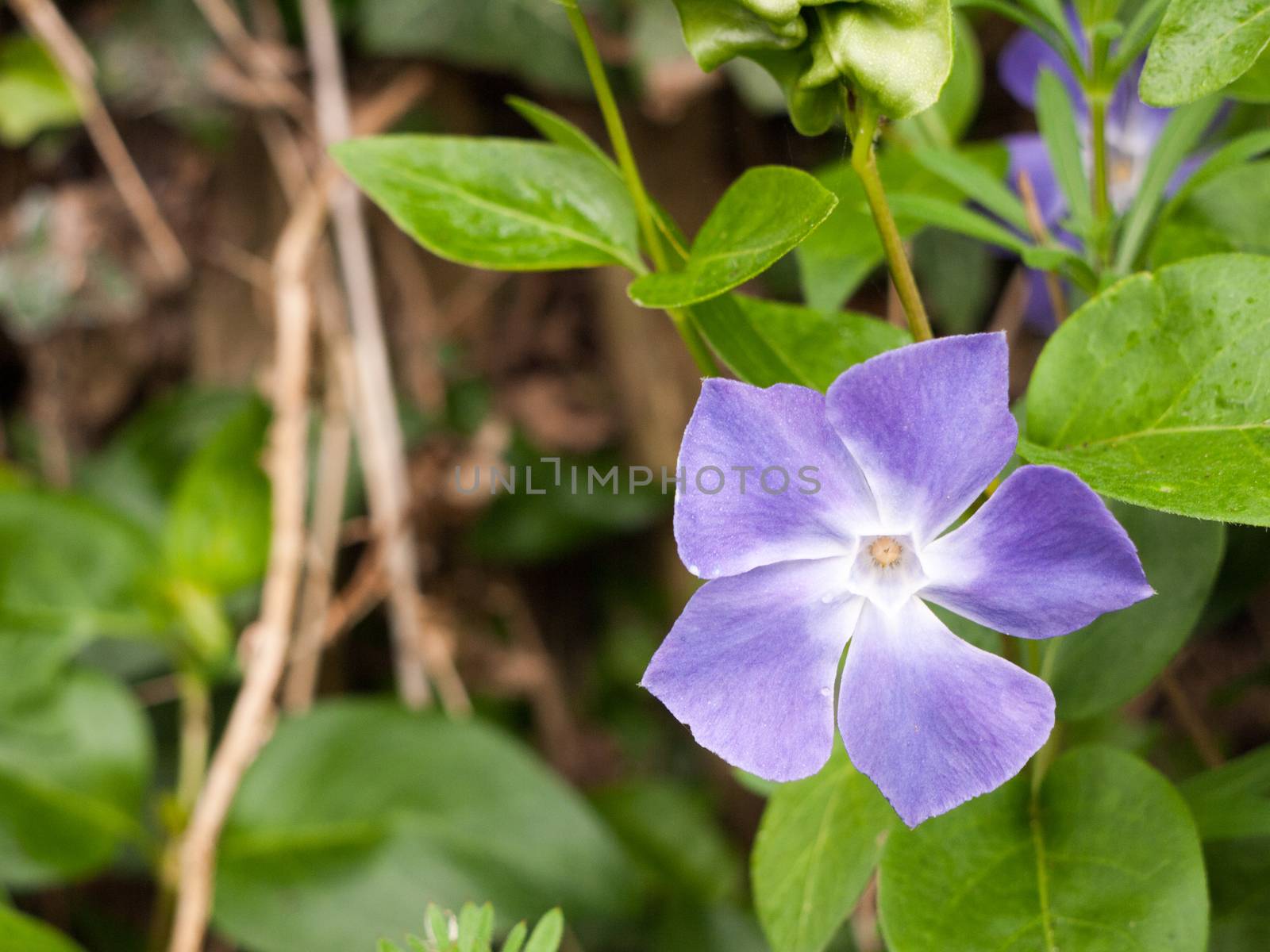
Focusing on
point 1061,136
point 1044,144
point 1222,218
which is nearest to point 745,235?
point 1061,136

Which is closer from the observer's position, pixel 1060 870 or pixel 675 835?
pixel 1060 870

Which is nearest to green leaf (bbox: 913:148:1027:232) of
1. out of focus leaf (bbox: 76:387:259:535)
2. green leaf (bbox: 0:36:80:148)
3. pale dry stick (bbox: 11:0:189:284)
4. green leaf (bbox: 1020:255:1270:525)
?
green leaf (bbox: 1020:255:1270:525)

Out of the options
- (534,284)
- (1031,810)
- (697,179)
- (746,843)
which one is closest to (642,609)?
(746,843)

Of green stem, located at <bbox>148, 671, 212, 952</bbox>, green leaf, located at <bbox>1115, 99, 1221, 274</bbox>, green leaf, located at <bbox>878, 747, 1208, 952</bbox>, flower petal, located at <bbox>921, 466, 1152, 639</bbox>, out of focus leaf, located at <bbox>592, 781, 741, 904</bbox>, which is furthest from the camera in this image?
out of focus leaf, located at <bbox>592, 781, 741, 904</bbox>

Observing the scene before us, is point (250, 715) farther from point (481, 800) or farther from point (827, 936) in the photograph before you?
point (827, 936)

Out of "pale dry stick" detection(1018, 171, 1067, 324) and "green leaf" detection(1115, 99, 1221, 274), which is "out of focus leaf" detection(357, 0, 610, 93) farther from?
"green leaf" detection(1115, 99, 1221, 274)

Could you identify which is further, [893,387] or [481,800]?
[481,800]

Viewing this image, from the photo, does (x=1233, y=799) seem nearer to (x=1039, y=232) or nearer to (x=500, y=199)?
(x=1039, y=232)
